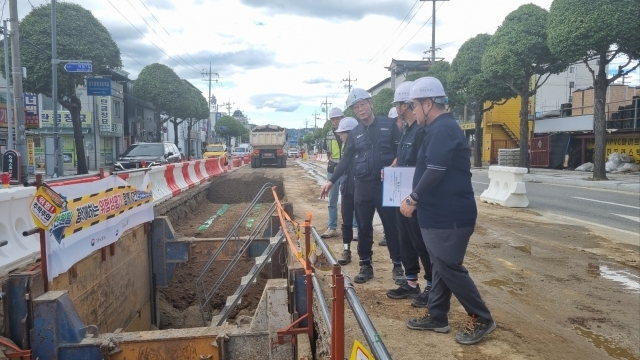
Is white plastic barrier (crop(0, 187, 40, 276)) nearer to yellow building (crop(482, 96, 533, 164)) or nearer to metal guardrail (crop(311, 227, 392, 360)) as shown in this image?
metal guardrail (crop(311, 227, 392, 360))

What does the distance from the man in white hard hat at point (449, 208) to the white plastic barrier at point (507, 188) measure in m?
8.38

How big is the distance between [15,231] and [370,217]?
154 inches

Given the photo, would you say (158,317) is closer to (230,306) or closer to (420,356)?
(230,306)

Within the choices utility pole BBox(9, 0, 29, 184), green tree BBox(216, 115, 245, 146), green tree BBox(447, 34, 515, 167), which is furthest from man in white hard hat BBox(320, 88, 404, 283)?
green tree BBox(216, 115, 245, 146)

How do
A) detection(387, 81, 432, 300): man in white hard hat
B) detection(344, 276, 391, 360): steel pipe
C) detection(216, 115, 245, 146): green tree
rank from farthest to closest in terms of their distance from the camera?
1. detection(216, 115, 245, 146): green tree
2. detection(387, 81, 432, 300): man in white hard hat
3. detection(344, 276, 391, 360): steel pipe

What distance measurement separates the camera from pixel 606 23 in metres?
18.1

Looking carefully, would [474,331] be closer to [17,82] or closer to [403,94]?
[403,94]

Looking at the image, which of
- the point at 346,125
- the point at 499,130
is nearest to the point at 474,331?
the point at 346,125

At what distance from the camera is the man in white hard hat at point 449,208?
3.49 meters

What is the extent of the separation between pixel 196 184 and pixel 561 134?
2526 centimetres

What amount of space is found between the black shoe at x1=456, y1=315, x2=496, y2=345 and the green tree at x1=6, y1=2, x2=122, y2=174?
25.8 m

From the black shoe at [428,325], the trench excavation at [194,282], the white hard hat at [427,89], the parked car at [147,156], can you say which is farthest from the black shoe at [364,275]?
the parked car at [147,156]

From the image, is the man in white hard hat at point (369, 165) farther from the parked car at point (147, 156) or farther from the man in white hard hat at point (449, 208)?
the parked car at point (147, 156)

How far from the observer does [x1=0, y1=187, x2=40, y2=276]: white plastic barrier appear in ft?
17.4
